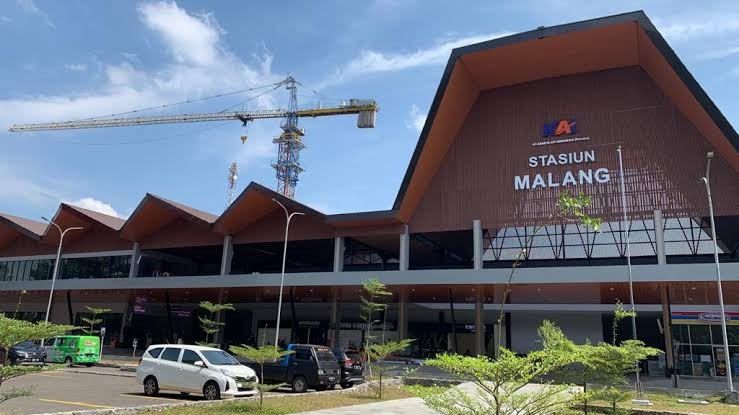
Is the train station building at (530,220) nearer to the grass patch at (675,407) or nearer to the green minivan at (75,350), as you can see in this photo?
the grass patch at (675,407)

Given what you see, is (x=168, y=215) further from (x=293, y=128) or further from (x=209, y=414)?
(x=293, y=128)

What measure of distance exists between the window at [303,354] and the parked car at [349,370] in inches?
68.6

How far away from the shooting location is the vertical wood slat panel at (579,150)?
95.6 ft

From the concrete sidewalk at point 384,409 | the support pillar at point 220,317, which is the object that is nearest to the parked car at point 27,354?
the support pillar at point 220,317

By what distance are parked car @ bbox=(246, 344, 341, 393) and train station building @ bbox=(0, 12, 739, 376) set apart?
11688 millimetres

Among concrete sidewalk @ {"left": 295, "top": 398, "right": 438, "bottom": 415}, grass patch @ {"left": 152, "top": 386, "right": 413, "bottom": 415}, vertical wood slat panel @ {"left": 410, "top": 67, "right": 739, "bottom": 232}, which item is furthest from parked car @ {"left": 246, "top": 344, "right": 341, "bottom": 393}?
vertical wood slat panel @ {"left": 410, "top": 67, "right": 739, "bottom": 232}

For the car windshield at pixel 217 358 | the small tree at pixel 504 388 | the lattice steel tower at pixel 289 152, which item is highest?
the lattice steel tower at pixel 289 152

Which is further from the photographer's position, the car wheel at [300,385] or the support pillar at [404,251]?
the support pillar at [404,251]

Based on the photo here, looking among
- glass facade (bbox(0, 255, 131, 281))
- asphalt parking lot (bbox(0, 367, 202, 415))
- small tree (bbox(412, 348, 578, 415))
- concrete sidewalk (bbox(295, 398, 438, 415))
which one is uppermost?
glass facade (bbox(0, 255, 131, 281))

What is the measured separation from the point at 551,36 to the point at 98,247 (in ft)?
126

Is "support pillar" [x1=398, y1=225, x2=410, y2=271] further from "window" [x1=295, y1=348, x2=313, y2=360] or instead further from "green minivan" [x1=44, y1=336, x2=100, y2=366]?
"green minivan" [x1=44, y1=336, x2=100, y2=366]

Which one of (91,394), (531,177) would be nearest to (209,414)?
(91,394)

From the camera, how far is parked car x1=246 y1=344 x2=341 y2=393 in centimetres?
1950

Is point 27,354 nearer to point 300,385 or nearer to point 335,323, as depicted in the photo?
point 300,385
